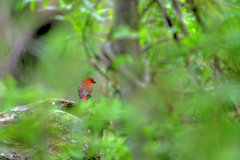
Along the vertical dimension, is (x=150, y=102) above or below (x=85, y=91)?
below

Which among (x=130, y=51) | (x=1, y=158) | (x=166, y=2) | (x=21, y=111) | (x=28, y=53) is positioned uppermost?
(x=28, y=53)

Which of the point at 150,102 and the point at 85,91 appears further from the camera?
the point at 85,91

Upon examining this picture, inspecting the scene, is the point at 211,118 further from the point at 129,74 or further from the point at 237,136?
the point at 129,74

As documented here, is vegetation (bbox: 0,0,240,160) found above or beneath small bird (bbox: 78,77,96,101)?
beneath

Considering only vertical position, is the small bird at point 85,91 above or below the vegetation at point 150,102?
above

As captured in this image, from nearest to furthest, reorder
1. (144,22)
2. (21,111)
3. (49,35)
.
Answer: (21,111), (144,22), (49,35)

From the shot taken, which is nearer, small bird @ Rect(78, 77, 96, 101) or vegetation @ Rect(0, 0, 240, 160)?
vegetation @ Rect(0, 0, 240, 160)

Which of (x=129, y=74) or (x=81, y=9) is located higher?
(x=81, y=9)

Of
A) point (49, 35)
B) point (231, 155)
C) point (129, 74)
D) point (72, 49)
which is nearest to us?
point (231, 155)

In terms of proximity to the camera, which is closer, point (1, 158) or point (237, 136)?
point (237, 136)

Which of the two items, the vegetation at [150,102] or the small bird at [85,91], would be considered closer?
the vegetation at [150,102]

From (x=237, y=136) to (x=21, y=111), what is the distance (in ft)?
4.33

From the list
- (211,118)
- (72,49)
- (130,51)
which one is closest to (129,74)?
(130,51)

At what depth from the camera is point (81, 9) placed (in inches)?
140
